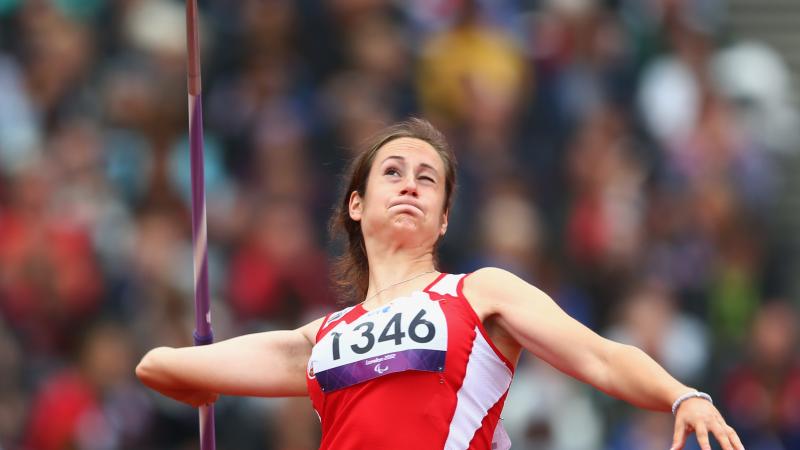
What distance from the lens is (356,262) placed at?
17.1ft

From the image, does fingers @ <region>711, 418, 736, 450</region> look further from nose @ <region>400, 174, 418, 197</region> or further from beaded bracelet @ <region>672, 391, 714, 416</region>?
nose @ <region>400, 174, 418, 197</region>

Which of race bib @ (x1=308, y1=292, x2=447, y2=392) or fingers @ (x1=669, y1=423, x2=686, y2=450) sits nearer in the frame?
fingers @ (x1=669, y1=423, x2=686, y2=450)

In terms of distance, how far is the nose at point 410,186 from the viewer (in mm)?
4824

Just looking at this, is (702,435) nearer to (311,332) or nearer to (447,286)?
(447,286)

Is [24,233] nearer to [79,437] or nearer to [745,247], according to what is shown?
[79,437]

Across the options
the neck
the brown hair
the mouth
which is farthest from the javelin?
the mouth

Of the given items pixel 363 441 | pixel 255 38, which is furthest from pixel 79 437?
pixel 363 441

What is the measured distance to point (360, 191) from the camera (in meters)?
5.11

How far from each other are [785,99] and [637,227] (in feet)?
6.40

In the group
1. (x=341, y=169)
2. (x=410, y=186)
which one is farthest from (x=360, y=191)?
(x=341, y=169)

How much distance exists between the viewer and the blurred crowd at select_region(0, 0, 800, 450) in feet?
26.9

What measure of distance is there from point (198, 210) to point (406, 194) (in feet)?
2.48

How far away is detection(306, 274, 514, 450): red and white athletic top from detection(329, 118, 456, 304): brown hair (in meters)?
0.66

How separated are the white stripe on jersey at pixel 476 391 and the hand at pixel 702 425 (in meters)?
0.80
